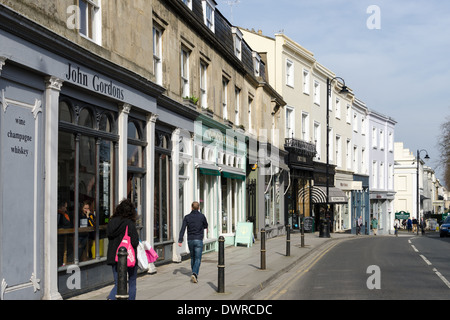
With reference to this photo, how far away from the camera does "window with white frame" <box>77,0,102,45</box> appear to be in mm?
12336

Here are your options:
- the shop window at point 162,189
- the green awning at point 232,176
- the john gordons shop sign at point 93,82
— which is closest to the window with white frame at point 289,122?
the green awning at point 232,176

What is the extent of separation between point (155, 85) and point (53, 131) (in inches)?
211

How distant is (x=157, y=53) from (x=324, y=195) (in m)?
25.5

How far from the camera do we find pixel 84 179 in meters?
12.1

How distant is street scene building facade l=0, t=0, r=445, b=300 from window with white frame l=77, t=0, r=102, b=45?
3 centimetres

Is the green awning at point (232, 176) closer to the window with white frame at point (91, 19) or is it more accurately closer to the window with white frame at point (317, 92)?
the window with white frame at point (91, 19)

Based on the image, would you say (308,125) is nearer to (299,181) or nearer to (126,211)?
(299,181)

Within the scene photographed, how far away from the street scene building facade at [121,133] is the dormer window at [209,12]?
79 millimetres

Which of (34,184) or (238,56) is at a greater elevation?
(238,56)

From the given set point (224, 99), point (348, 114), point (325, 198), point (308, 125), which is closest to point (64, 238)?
point (224, 99)

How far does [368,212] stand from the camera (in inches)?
2143

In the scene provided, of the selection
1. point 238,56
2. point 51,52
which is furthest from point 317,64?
point 51,52

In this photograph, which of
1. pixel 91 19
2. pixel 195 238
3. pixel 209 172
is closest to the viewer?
pixel 91 19
